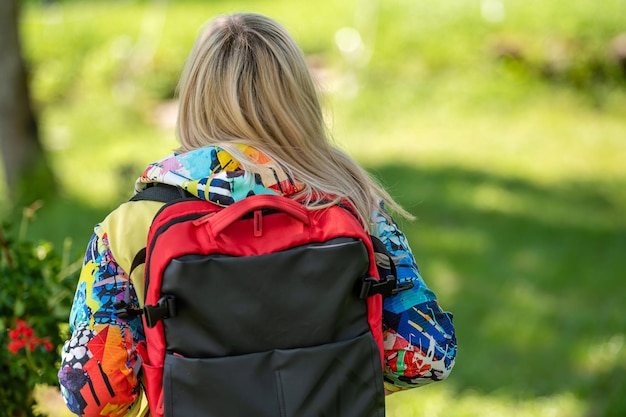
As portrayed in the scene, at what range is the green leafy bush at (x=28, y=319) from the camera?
8.40 ft

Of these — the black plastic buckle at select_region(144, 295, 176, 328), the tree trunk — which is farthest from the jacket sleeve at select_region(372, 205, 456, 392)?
the tree trunk

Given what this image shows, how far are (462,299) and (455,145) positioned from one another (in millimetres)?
3351

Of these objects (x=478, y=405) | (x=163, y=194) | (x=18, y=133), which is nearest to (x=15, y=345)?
(x=163, y=194)

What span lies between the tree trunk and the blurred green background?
224 millimetres

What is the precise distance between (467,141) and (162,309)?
7.28 metres

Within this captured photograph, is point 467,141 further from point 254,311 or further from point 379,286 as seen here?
point 254,311

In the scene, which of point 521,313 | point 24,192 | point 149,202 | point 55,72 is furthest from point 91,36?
point 149,202

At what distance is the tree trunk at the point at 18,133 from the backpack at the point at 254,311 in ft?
18.2

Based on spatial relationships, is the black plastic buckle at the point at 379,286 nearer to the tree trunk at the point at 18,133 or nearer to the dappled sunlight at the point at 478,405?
the dappled sunlight at the point at 478,405

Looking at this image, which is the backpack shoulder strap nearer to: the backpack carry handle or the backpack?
the backpack

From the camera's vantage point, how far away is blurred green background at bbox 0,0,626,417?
4.87m

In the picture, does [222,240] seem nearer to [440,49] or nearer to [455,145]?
[455,145]

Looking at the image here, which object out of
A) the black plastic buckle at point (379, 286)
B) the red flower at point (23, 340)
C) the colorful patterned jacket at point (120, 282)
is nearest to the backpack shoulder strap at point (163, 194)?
the colorful patterned jacket at point (120, 282)

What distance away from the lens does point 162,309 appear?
1.70 meters
